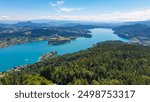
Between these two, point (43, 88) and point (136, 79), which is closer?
point (43, 88)

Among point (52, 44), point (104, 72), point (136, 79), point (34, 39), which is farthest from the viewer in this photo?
point (34, 39)

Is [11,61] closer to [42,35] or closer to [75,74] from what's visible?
[75,74]

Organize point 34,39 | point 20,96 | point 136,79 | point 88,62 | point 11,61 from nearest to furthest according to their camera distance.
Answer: point 20,96
point 136,79
point 88,62
point 11,61
point 34,39

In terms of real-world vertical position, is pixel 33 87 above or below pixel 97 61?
above

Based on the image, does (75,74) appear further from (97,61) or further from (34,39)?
(34,39)

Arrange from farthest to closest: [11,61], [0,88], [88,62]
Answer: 1. [11,61]
2. [88,62]
3. [0,88]

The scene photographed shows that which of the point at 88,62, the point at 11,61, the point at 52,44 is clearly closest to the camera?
the point at 88,62

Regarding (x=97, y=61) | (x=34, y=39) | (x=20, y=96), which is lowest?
(x=34, y=39)

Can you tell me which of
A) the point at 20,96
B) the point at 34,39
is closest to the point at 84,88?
the point at 20,96

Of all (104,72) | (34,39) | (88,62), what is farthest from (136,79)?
(34,39)
